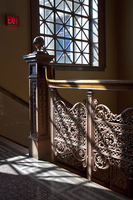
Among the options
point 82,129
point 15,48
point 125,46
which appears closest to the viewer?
point 82,129

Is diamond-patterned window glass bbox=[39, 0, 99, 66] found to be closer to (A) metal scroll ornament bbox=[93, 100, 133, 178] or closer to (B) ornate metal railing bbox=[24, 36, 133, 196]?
(B) ornate metal railing bbox=[24, 36, 133, 196]

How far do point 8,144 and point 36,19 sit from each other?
3346mm

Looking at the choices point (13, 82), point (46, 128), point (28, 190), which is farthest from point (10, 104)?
point (28, 190)

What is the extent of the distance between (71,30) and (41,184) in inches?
212

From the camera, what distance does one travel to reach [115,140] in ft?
7.61

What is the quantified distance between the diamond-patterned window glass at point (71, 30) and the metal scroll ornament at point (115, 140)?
4.29 m

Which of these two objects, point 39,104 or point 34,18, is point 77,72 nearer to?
point 34,18

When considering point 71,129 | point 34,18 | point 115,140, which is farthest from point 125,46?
point 115,140

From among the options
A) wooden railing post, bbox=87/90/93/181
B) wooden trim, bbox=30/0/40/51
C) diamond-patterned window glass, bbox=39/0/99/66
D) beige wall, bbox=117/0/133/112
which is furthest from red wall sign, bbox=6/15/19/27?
beige wall, bbox=117/0/133/112

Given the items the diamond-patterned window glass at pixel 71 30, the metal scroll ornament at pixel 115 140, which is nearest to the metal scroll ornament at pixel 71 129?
the metal scroll ornament at pixel 115 140

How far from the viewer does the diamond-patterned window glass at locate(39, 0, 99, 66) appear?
6352 millimetres

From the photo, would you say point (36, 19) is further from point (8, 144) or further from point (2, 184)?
point (2, 184)

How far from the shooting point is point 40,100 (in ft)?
10.7

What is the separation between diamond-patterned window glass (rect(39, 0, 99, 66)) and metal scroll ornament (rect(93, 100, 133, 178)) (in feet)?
14.1
